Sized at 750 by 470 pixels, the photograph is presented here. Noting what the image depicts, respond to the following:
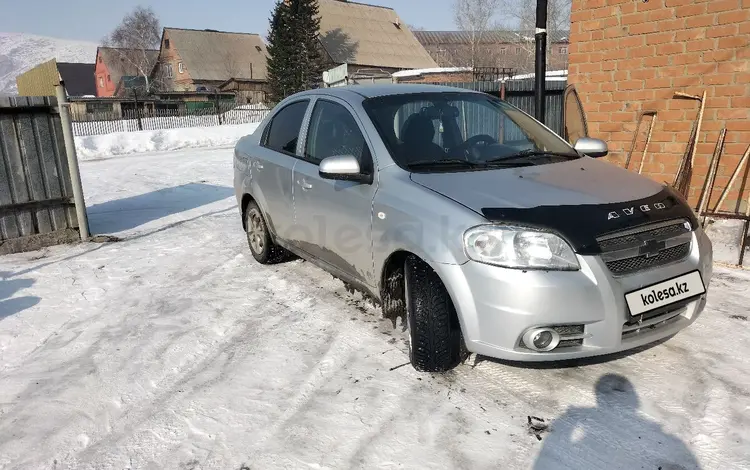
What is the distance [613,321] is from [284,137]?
311 centimetres

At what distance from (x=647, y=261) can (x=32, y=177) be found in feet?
20.7

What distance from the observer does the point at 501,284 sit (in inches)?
103

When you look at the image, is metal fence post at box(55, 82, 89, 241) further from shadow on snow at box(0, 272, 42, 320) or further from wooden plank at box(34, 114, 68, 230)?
shadow on snow at box(0, 272, 42, 320)

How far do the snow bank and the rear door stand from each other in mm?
14534

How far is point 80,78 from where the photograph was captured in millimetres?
87062

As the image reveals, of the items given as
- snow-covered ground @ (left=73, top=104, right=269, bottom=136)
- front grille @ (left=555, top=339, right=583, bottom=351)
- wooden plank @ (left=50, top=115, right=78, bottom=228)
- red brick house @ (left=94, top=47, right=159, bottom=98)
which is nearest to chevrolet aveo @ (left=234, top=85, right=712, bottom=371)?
front grille @ (left=555, top=339, right=583, bottom=351)

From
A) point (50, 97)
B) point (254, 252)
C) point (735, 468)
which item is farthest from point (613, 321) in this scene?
point (50, 97)

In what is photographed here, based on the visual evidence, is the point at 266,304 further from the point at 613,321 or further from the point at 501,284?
the point at 613,321

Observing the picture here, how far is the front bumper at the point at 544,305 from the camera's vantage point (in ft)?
8.47

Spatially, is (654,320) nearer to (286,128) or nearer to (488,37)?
(286,128)

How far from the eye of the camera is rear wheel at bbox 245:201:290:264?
5.15 metres

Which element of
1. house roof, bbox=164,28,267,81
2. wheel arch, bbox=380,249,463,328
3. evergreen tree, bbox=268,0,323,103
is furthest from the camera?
house roof, bbox=164,28,267,81

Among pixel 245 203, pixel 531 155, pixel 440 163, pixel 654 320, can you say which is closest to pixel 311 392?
pixel 440 163

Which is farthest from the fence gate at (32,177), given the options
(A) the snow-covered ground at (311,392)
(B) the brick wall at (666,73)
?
(B) the brick wall at (666,73)
